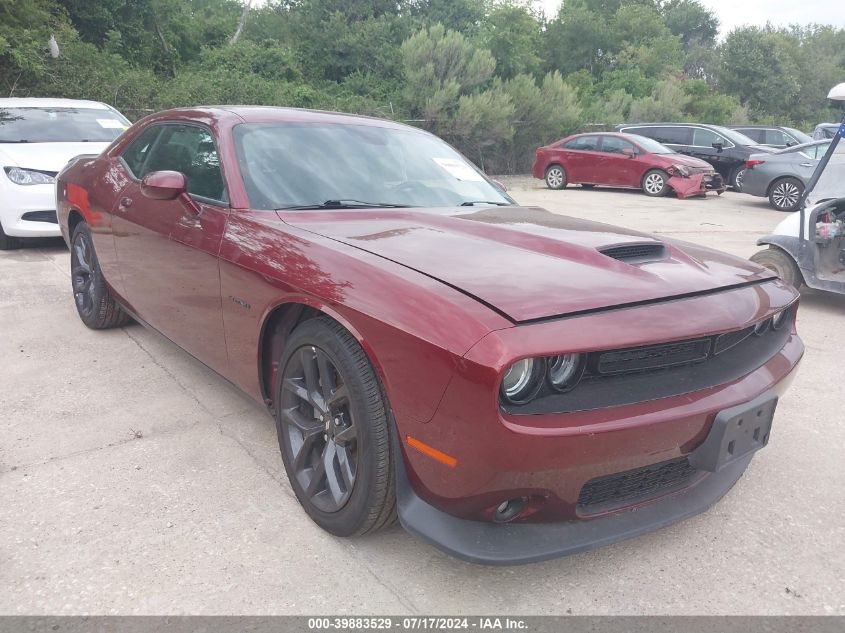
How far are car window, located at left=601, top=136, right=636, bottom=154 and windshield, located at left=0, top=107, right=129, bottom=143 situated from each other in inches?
415

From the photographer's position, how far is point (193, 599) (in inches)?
80.0

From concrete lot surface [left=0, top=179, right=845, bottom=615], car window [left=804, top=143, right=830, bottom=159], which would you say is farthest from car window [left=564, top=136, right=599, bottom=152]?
concrete lot surface [left=0, top=179, right=845, bottom=615]

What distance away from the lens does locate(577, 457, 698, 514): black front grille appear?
1.99 metres

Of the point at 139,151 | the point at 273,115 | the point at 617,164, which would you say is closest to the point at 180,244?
the point at 273,115

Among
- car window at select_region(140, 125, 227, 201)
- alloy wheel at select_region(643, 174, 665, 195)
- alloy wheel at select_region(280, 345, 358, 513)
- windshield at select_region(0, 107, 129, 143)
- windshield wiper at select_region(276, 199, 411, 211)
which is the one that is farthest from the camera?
alloy wheel at select_region(643, 174, 665, 195)

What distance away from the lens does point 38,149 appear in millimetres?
6863

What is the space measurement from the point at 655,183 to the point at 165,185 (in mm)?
13045

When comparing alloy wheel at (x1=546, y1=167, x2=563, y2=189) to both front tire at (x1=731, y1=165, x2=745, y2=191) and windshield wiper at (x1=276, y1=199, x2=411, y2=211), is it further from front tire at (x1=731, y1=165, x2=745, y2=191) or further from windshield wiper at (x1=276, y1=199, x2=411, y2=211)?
windshield wiper at (x1=276, y1=199, x2=411, y2=211)

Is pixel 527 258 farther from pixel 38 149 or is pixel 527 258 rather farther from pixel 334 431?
pixel 38 149

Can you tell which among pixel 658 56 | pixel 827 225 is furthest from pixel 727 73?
pixel 827 225

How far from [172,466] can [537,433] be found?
175 cm

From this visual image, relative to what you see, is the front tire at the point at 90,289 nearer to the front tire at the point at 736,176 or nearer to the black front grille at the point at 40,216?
the black front grille at the point at 40,216

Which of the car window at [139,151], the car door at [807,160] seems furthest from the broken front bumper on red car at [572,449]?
the car door at [807,160]

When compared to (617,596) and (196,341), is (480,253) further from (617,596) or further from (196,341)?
(196,341)
